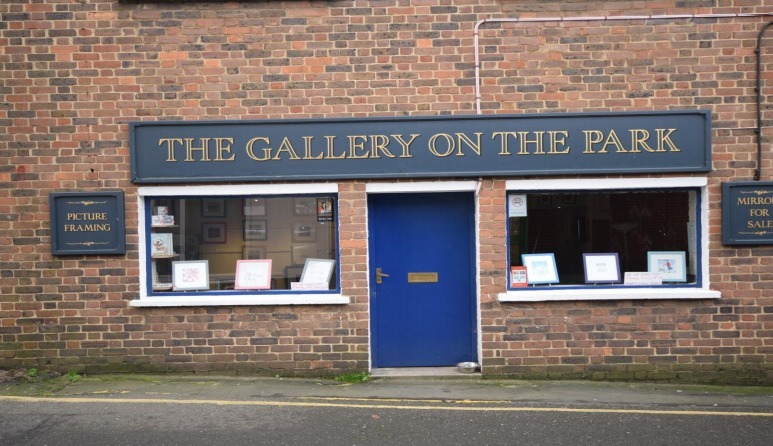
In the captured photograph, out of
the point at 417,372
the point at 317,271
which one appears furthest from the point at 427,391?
the point at 317,271

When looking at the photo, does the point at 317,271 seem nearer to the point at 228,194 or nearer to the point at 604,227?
the point at 228,194

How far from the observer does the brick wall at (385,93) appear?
24.3 feet

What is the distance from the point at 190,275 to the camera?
7754 millimetres

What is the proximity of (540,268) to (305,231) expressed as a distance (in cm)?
270

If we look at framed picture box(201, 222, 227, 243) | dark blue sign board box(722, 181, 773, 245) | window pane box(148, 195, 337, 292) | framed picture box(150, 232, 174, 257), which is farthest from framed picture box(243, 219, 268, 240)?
dark blue sign board box(722, 181, 773, 245)

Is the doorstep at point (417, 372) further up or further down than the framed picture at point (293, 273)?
further down

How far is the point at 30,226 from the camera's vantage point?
7.43m

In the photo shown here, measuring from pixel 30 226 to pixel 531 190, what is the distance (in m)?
5.51

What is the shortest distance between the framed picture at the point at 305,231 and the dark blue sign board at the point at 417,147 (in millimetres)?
599

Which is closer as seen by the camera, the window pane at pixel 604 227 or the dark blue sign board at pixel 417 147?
the dark blue sign board at pixel 417 147

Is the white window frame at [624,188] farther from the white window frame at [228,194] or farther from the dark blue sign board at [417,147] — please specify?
the white window frame at [228,194]

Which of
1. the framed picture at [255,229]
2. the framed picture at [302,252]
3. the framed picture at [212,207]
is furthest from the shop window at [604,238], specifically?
the framed picture at [212,207]

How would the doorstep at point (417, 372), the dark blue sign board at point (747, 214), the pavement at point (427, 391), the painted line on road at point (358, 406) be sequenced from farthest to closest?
the doorstep at point (417, 372) → the dark blue sign board at point (747, 214) → the pavement at point (427, 391) → the painted line on road at point (358, 406)

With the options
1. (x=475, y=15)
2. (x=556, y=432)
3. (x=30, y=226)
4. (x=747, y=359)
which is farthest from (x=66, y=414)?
(x=747, y=359)
